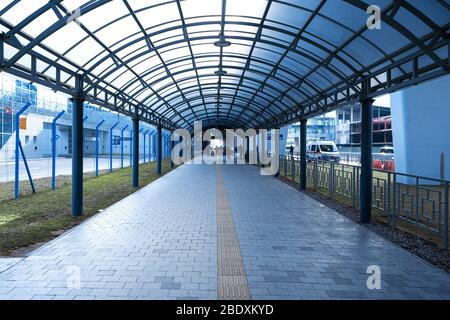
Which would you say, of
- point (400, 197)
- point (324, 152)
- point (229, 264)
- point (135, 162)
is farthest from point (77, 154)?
point (324, 152)

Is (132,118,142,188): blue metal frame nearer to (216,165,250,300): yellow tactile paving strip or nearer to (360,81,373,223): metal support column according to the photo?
(216,165,250,300): yellow tactile paving strip

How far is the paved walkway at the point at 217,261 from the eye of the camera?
4328 mm

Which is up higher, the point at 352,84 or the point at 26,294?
the point at 352,84

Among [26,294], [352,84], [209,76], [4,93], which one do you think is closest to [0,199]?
[26,294]

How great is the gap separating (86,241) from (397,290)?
15.9 ft

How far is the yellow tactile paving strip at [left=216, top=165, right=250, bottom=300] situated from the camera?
4.28 meters

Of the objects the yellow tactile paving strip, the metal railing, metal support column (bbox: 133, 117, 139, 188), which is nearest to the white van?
the metal railing

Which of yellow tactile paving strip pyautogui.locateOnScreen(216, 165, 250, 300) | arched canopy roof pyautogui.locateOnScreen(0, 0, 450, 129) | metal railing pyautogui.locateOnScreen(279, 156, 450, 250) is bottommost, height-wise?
yellow tactile paving strip pyautogui.locateOnScreen(216, 165, 250, 300)

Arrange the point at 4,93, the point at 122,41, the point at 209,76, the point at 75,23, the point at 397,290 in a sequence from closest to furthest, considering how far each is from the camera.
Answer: the point at 397,290, the point at 75,23, the point at 122,41, the point at 209,76, the point at 4,93

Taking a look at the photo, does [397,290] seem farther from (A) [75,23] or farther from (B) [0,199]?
(B) [0,199]

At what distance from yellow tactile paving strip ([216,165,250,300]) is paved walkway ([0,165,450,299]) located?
0.01m

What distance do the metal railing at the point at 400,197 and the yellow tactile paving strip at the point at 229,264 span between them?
343cm

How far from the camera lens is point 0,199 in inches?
428
